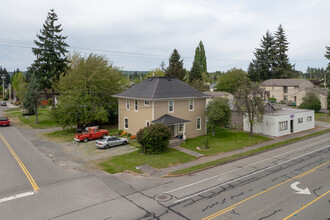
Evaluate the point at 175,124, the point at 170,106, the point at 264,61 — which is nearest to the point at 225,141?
the point at 175,124

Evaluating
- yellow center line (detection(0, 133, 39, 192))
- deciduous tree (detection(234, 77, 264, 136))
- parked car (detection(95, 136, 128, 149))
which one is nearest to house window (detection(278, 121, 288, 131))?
deciduous tree (detection(234, 77, 264, 136))

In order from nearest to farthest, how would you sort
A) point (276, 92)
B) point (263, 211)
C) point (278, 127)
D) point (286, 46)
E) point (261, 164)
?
point (263, 211) → point (261, 164) → point (278, 127) → point (276, 92) → point (286, 46)

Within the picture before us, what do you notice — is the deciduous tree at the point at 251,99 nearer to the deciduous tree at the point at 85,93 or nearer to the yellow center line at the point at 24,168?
the deciduous tree at the point at 85,93

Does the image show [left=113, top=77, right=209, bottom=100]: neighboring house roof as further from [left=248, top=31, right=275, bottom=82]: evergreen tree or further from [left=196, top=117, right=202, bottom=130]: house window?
[left=248, top=31, right=275, bottom=82]: evergreen tree

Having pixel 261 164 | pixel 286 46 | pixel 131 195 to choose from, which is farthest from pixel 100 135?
pixel 286 46

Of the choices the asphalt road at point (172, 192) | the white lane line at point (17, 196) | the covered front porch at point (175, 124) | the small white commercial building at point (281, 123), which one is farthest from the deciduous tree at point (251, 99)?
the white lane line at point (17, 196)

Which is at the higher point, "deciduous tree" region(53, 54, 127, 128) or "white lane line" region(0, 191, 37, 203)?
"deciduous tree" region(53, 54, 127, 128)

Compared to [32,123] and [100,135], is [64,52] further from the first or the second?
[100,135]
